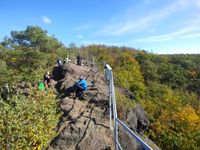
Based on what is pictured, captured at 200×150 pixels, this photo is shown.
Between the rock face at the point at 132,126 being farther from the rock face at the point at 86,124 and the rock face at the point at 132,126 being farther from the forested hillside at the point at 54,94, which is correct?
the rock face at the point at 86,124

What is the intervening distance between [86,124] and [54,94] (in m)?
4.43

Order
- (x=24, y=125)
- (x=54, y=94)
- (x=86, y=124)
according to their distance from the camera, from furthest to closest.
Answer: (x=54, y=94), (x=86, y=124), (x=24, y=125)

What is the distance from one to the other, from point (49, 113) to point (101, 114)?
10.5 ft

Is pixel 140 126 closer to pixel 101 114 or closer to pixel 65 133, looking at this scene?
pixel 101 114

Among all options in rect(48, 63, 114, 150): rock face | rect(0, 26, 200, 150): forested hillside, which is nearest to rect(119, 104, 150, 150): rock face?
rect(0, 26, 200, 150): forested hillside

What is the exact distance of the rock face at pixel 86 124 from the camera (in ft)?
37.4

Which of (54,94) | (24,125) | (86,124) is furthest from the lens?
(54,94)

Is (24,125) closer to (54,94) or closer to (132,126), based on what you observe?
(54,94)

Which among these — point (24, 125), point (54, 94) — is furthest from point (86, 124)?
point (54, 94)

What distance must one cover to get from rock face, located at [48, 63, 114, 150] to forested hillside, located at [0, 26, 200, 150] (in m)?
0.66

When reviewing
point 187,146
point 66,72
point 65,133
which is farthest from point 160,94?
point 65,133

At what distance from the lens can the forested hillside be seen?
31.8 ft

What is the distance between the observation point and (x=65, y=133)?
40.2 feet

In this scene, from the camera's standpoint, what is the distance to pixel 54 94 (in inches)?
656
